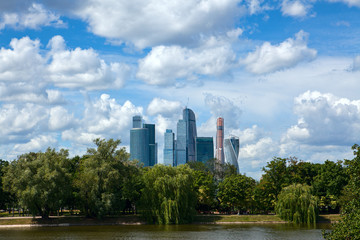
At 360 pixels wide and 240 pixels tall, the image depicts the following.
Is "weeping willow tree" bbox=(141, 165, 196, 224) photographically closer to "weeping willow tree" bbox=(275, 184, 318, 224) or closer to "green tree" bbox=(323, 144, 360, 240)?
"weeping willow tree" bbox=(275, 184, 318, 224)

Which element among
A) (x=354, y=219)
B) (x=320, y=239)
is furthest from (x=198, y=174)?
(x=354, y=219)

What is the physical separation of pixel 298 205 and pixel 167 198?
844 inches

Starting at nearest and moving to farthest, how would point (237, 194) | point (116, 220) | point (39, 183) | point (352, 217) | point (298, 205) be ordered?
point (352, 217), point (298, 205), point (39, 183), point (116, 220), point (237, 194)

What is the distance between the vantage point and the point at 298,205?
69.4 meters

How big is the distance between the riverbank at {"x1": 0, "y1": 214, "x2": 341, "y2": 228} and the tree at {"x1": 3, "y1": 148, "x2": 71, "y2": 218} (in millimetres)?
2154

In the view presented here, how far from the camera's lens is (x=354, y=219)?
22906 millimetres

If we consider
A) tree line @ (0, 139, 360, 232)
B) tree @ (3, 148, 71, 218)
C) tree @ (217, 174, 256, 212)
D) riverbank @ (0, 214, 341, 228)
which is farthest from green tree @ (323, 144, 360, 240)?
tree @ (217, 174, 256, 212)

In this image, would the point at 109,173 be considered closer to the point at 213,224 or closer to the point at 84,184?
the point at 84,184

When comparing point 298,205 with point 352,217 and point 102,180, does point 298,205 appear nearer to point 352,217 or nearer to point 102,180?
point 102,180

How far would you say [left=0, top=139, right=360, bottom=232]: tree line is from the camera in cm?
6994

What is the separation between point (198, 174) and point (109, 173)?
24981 mm

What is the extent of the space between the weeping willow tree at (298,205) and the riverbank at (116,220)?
147 inches

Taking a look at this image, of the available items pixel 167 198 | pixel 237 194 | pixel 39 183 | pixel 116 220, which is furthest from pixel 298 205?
pixel 39 183

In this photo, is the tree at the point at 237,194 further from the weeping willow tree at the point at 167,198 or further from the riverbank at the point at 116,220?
the weeping willow tree at the point at 167,198
